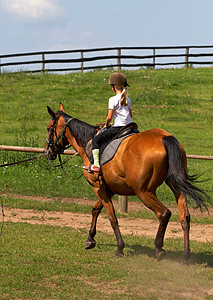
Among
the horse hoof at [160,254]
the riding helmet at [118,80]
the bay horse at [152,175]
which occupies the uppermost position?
the riding helmet at [118,80]

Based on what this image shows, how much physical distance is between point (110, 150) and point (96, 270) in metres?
1.82

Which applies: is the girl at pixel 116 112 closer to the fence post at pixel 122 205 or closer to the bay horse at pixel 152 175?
the bay horse at pixel 152 175

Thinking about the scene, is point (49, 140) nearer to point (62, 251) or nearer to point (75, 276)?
point (62, 251)

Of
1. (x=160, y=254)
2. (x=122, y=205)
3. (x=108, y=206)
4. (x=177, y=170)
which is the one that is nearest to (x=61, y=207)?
(x=122, y=205)

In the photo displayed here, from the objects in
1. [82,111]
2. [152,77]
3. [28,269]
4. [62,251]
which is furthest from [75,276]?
[152,77]

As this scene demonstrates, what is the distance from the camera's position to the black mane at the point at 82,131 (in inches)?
322

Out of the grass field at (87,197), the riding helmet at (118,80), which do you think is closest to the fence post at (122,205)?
the grass field at (87,197)

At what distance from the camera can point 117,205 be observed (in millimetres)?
11906

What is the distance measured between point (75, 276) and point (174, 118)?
16917 millimetres

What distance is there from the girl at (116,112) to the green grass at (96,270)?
1.45m

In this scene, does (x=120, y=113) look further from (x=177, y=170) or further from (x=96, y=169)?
(x=177, y=170)

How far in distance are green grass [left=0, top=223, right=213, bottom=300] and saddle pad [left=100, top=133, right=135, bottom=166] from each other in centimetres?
151

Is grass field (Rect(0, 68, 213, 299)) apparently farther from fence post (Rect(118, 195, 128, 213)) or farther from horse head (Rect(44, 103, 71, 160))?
horse head (Rect(44, 103, 71, 160))

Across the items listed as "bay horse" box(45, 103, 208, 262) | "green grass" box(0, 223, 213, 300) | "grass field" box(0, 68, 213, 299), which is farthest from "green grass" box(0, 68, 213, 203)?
"bay horse" box(45, 103, 208, 262)
